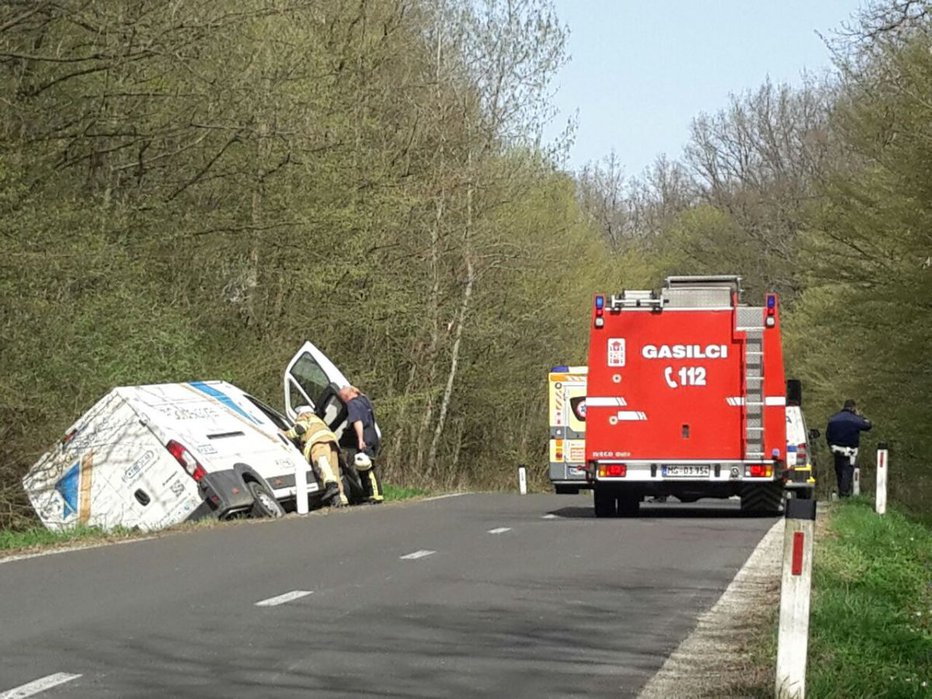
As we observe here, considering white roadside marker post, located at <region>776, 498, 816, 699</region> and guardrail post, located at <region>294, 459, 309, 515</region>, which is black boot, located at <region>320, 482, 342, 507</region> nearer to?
guardrail post, located at <region>294, 459, 309, 515</region>

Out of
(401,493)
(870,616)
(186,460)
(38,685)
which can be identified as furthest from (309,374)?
(38,685)

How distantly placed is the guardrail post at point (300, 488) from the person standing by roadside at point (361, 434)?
76.0 inches

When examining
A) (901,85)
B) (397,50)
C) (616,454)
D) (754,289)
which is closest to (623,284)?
(754,289)

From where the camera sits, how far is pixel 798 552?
745 centimetres

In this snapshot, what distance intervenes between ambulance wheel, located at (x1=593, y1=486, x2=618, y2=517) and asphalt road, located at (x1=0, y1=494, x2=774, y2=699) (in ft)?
14.3

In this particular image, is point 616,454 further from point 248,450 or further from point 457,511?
point 248,450

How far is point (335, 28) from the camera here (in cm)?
3469

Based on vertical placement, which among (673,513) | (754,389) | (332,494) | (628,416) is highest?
(754,389)

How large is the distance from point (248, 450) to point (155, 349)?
13.3ft

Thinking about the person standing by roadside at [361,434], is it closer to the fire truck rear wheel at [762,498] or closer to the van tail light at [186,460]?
the van tail light at [186,460]

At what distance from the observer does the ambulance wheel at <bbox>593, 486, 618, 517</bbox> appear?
23.2 meters

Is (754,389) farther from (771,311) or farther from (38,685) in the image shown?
(38,685)

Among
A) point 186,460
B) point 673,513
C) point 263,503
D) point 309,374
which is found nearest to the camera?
point 186,460

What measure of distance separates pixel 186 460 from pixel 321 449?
405 centimetres
